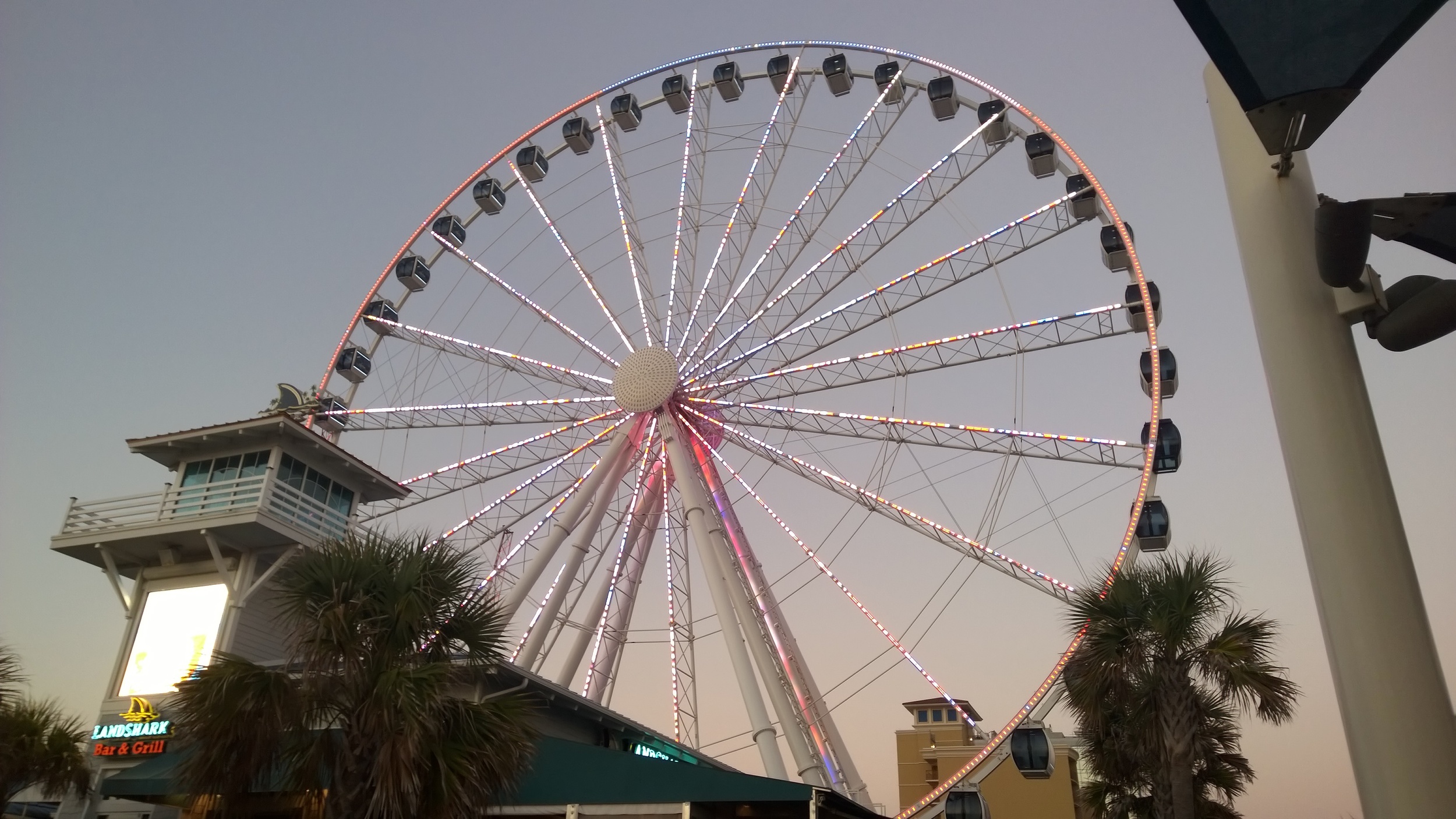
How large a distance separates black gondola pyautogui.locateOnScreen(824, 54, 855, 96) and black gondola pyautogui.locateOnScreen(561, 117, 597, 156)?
675 cm

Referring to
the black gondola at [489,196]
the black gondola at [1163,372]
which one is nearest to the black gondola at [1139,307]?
the black gondola at [1163,372]

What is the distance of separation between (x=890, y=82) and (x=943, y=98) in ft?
5.36

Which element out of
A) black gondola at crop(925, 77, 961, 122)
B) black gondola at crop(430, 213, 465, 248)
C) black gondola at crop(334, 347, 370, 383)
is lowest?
black gondola at crop(334, 347, 370, 383)

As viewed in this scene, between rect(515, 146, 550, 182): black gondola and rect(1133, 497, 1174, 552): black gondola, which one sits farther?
rect(515, 146, 550, 182): black gondola

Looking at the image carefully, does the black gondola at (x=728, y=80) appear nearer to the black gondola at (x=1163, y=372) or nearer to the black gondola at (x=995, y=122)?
the black gondola at (x=995, y=122)

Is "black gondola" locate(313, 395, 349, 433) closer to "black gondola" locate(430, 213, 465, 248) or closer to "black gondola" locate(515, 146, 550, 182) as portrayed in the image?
"black gondola" locate(430, 213, 465, 248)

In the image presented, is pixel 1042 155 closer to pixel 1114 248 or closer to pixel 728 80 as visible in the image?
pixel 1114 248

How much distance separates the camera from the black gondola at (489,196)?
2995 cm

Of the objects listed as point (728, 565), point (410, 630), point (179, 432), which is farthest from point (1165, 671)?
point (179, 432)

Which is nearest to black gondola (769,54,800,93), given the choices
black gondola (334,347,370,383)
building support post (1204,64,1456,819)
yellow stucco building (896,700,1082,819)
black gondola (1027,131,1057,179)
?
black gondola (1027,131,1057,179)

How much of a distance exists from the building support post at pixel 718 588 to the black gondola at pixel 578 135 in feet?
31.3

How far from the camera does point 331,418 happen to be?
27484mm

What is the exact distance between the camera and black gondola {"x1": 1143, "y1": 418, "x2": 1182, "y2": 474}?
20906 millimetres

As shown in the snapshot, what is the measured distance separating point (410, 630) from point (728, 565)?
898cm
